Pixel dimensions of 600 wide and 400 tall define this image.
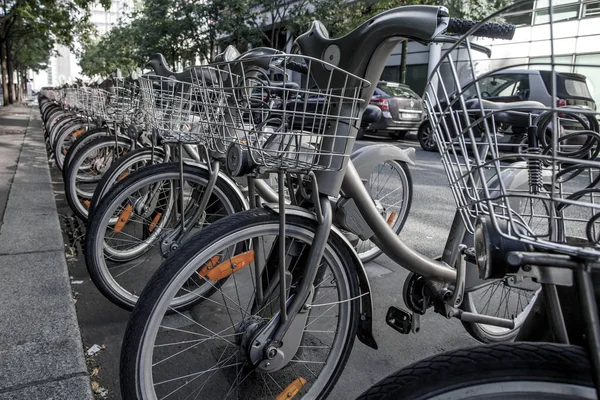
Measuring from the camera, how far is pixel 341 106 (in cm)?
177

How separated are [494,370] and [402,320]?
4.34 ft

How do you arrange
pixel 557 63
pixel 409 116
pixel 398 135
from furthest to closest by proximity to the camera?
1. pixel 398 135
2. pixel 409 116
3. pixel 557 63

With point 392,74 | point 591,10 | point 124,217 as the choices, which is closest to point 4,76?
point 392,74

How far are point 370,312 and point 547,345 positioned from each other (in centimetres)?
108

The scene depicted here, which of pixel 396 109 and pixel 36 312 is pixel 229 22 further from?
pixel 36 312

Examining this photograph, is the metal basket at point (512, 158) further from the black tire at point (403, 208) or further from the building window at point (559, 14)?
the black tire at point (403, 208)

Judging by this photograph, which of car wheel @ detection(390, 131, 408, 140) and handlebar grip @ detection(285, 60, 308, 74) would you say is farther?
car wheel @ detection(390, 131, 408, 140)

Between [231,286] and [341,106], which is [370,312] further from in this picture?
→ [231,286]

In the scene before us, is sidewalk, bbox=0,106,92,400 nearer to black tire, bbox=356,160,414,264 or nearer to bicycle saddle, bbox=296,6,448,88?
bicycle saddle, bbox=296,6,448,88

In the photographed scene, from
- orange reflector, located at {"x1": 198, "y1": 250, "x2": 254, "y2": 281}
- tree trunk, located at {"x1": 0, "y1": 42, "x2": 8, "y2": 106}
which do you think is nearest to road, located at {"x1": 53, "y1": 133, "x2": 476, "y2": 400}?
orange reflector, located at {"x1": 198, "y1": 250, "x2": 254, "y2": 281}

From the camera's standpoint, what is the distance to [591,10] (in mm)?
1072

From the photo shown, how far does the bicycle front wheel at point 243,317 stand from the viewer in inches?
65.1

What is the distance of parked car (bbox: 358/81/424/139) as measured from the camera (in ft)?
40.3

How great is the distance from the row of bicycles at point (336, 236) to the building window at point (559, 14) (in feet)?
0.55
